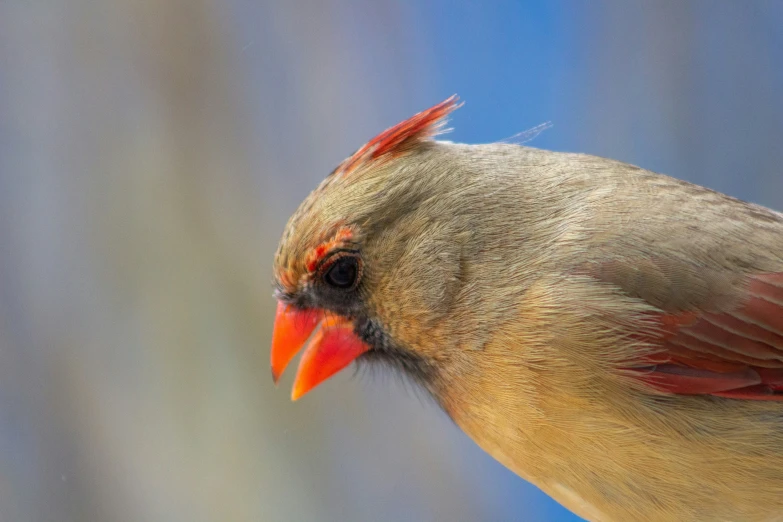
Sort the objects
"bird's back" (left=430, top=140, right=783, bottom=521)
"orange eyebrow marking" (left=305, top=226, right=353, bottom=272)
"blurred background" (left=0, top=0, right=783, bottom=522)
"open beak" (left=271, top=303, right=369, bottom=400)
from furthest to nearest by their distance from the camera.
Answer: "blurred background" (left=0, top=0, right=783, bottom=522), "open beak" (left=271, top=303, right=369, bottom=400), "orange eyebrow marking" (left=305, top=226, right=353, bottom=272), "bird's back" (left=430, top=140, right=783, bottom=521)

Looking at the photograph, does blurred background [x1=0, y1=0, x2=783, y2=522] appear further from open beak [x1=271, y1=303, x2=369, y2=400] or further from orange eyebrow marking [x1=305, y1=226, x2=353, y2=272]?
orange eyebrow marking [x1=305, y1=226, x2=353, y2=272]

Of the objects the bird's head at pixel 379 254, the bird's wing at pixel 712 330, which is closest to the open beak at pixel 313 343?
the bird's head at pixel 379 254

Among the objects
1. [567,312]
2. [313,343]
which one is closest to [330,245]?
[313,343]

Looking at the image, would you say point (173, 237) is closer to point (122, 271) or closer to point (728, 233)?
point (122, 271)

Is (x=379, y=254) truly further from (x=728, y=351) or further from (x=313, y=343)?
(x=728, y=351)

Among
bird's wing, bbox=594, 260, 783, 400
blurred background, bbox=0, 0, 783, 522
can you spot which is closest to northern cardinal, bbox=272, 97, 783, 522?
bird's wing, bbox=594, 260, 783, 400

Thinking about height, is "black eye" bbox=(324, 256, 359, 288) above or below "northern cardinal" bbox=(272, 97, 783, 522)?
above

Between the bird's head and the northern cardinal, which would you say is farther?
the bird's head
